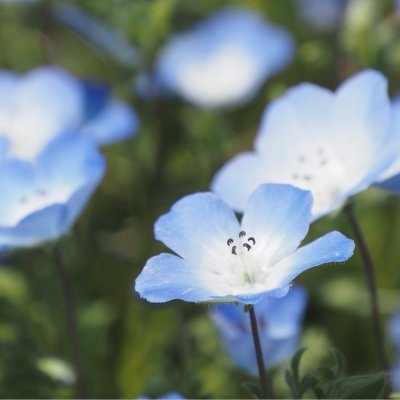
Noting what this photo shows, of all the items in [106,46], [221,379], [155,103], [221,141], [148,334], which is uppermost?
[106,46]

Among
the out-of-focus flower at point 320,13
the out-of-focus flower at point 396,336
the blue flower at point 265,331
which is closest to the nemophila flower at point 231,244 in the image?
the blue flower at point 265,331

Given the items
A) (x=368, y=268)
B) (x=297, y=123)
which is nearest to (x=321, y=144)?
(x=297, y=123)

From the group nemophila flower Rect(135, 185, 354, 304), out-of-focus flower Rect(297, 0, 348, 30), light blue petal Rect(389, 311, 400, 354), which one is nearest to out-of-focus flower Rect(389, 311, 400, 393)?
light blue petal Rect(389, 311, 400, 354)

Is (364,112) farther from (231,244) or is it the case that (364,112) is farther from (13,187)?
(13,187)

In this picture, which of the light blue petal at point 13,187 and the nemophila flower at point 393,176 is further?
the light blue petal at point 13,187

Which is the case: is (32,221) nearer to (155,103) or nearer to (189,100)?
(155,103)

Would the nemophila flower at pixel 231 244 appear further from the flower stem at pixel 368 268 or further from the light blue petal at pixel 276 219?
the flower stem at pixel 368 268

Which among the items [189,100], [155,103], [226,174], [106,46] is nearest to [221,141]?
[155,103]

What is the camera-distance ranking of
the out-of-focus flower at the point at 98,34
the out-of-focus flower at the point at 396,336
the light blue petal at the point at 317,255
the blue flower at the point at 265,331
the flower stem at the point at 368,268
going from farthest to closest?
the out-of-focus flower at the point at 98,34
the out-of-focus flower at the point at 396,336
the blue flower at the point at 265,331
the flower stem at the point at 368,268
the light blue petal at the point at 317,255
